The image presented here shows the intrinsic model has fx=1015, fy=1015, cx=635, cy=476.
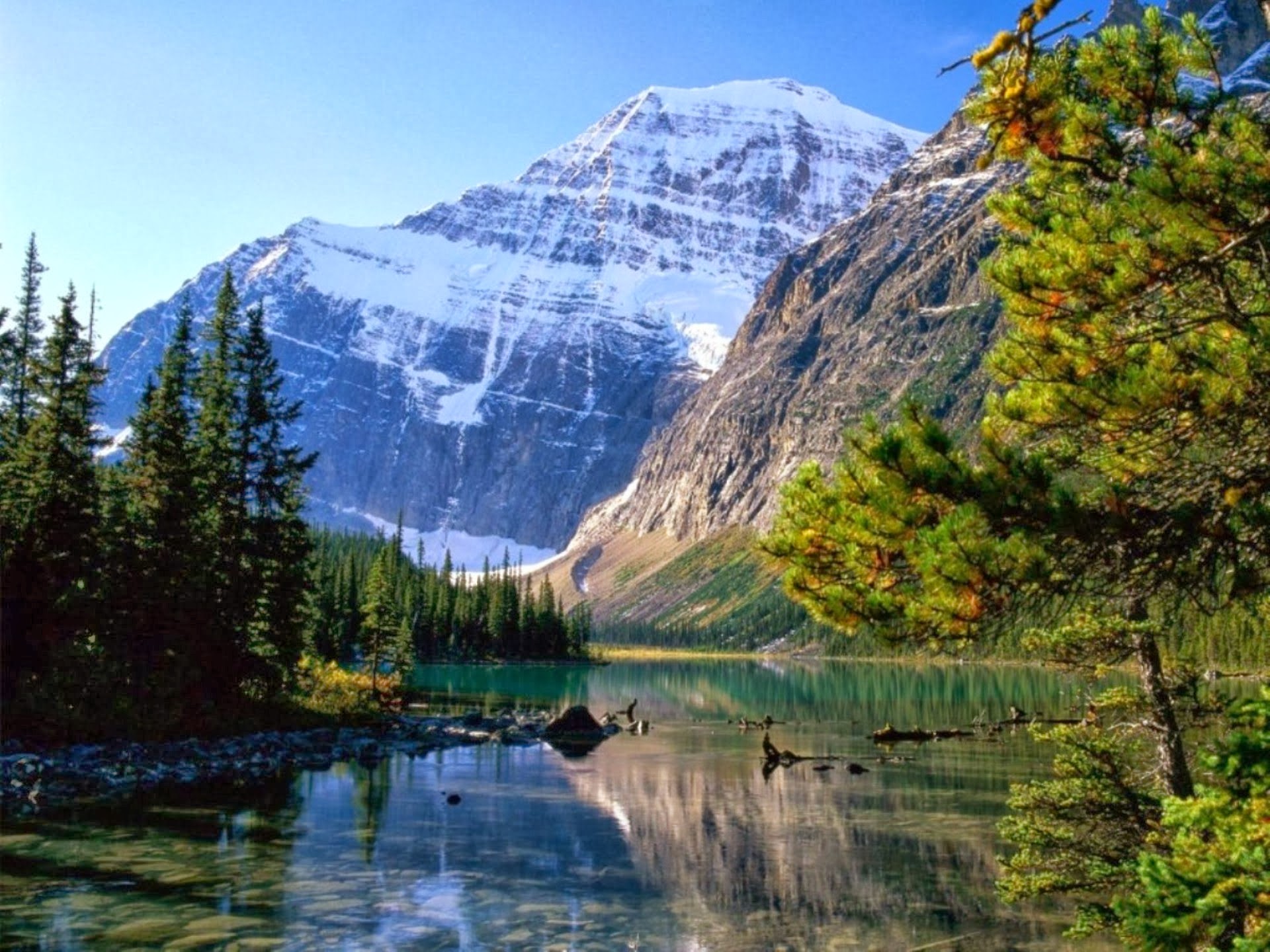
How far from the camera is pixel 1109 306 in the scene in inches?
341

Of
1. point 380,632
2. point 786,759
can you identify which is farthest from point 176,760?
point 380,632

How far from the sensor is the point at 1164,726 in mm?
14516

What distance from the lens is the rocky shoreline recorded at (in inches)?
1245

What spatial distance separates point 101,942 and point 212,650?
25.9 metres

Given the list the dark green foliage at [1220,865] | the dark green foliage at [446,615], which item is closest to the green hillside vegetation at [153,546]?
the dark green foliage at [1220,865]

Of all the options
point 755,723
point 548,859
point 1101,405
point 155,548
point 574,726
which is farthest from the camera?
point 755,723

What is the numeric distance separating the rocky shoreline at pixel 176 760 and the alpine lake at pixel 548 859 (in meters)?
1.74

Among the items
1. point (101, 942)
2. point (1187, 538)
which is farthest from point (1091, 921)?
point (101, 942)

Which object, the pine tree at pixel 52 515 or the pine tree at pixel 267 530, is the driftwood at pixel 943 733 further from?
→ the pine tree at pixel 52 515

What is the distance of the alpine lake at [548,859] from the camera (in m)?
20.3

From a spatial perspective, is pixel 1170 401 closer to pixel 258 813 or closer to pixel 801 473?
pixel 801 473

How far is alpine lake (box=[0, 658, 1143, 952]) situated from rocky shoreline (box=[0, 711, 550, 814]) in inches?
68.6

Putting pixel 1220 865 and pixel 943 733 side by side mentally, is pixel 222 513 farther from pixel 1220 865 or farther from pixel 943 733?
pixel 1220 865

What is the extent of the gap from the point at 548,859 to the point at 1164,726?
1794 cm
